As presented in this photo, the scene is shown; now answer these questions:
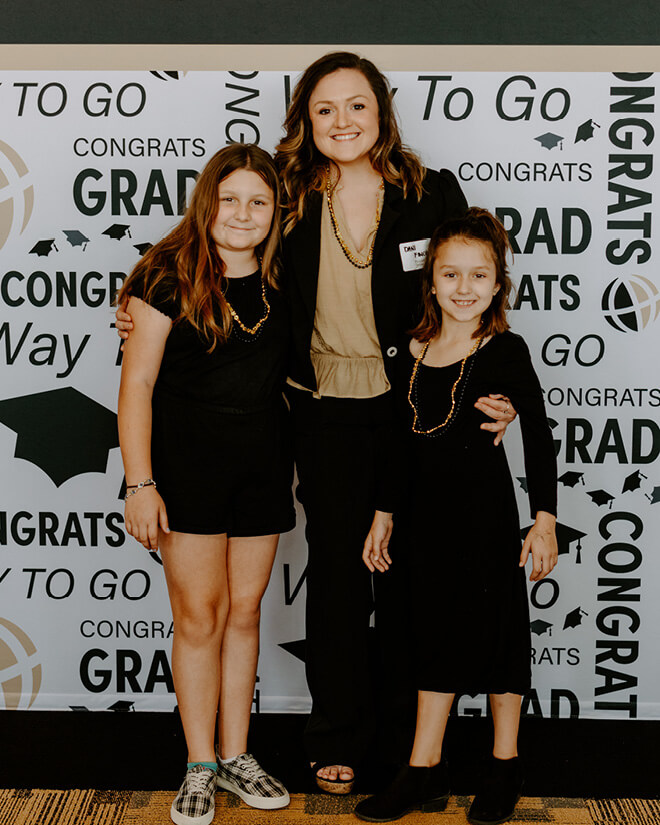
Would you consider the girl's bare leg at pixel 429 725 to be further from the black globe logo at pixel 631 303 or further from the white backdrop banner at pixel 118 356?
the black globe logo at pixel 631 303

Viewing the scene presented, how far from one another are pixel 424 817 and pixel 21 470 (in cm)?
147

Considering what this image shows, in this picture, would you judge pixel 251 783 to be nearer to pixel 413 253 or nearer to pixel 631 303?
pixel 413 253

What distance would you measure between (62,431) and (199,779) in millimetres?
1069

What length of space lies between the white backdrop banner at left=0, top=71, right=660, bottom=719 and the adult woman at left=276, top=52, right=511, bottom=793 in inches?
15.2

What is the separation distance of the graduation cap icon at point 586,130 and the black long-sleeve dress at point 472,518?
0.75 m

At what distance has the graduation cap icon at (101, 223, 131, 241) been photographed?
8.05 ft

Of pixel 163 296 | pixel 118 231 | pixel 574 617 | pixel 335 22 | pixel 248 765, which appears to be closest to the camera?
pixel 163 296

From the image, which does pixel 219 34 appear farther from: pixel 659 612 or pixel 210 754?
pixel 659 612

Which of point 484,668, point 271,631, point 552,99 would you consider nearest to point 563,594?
point 484,668

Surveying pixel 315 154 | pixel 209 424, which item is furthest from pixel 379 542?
pixel 315 154

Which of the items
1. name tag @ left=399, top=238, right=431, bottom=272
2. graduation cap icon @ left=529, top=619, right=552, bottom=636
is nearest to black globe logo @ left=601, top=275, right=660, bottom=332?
name tag @ left=399, top=238, right=431, bottom=272

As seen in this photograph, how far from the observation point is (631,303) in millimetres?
2430

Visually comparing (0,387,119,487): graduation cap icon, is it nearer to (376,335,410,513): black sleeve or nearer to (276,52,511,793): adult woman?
(276,52,511,793): adult woman

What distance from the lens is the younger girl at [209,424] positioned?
1925 mm
